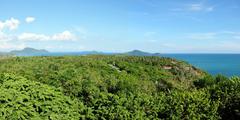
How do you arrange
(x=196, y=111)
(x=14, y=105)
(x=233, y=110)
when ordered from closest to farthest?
(x=14, y=105)
(x=196, y=111)
(x=233, y=110)

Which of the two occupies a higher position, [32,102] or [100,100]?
[32,102]

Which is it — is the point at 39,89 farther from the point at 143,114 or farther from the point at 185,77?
the point at 185,77

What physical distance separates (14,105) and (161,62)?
2266 centimetres

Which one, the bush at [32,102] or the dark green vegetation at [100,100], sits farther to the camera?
the dark green vegetation at [100,100]

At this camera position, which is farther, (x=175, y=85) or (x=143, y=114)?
(x=175, y=85)

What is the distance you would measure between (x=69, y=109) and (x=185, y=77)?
17870 millimetres

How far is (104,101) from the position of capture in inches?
536

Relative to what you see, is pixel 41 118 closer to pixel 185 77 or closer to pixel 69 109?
pixel 69 109

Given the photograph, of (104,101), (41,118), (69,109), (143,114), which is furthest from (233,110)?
(41,118)

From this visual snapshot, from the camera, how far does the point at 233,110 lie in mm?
15484

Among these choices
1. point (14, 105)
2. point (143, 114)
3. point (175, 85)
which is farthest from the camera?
point (175, 85)

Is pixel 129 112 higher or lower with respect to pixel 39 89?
lower

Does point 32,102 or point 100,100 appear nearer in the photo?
point 32,102

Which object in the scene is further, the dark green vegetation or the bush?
the dark green vegetation
